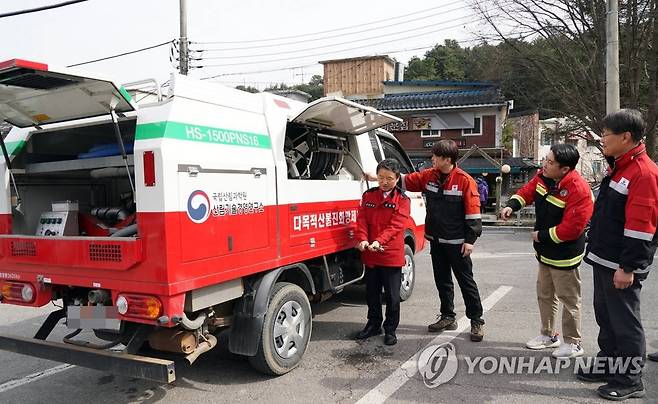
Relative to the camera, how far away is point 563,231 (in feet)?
12.9

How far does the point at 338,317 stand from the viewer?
5.65m

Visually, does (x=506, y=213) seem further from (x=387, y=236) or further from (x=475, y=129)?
(x=475, y=129)

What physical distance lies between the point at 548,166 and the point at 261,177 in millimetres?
2423

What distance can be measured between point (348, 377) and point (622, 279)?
2135mm

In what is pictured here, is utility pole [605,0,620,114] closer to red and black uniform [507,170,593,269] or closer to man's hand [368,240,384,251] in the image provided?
red and black uniform [507,170,593,269]

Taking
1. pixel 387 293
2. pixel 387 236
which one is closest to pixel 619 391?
pixel 387 293

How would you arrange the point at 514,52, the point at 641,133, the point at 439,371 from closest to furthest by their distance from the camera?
the point at 641,133 → the point at 439,371 → the point at 514,52

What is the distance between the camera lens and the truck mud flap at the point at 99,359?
2998mm

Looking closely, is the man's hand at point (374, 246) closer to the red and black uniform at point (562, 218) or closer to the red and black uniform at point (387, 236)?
the red and black uniform at point (387, 236)

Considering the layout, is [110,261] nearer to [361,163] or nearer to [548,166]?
[361,163]

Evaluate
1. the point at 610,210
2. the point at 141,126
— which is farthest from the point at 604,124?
the point at 141,126

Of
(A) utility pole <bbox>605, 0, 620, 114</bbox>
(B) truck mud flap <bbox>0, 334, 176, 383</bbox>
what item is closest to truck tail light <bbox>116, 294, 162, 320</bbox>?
(B) truck mud flap <bbox>0, 334, 176, 383</bbox>

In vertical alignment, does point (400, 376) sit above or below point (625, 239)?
below

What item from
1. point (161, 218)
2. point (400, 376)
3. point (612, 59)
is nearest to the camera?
point (161, 218)
